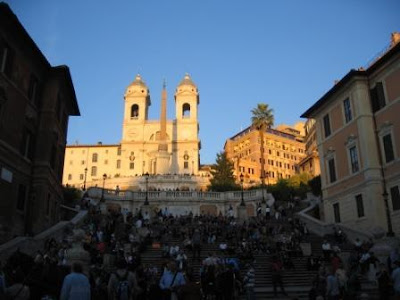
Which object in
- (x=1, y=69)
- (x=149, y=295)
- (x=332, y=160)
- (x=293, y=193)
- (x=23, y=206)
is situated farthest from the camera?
(x=293, y=193)

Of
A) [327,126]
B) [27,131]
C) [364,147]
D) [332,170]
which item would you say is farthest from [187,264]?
[327,126]

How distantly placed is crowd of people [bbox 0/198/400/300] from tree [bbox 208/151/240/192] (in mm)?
21745

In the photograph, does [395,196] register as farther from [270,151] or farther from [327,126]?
[270,151]

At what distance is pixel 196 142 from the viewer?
106 m

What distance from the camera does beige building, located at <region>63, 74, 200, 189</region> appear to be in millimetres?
103812

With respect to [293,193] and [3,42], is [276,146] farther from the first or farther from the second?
[3,42]

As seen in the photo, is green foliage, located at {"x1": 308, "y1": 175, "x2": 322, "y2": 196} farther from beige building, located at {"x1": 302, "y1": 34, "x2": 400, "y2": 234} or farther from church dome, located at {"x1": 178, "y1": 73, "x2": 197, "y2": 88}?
church dome, located at {"x1": 178, "y1": 73, "x2": 197, "y2": 88}

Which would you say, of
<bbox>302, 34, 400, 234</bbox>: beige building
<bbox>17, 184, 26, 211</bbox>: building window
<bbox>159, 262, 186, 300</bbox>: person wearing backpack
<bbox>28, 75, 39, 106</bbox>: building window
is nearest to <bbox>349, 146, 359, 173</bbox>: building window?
<bbox>302, 34, 400, 234</bbox>: beige building

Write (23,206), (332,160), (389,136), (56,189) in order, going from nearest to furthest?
(23,206) < (389,136) < (56,189) < (332,160)

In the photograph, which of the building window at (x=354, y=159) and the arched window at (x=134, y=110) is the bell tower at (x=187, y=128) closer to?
the arched window at (x=134, y=110)

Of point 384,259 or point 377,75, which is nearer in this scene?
point 384,259

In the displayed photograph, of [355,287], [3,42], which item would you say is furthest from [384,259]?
[3,42]

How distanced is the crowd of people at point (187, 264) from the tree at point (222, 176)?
21.7 m

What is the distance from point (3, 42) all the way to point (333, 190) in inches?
998
